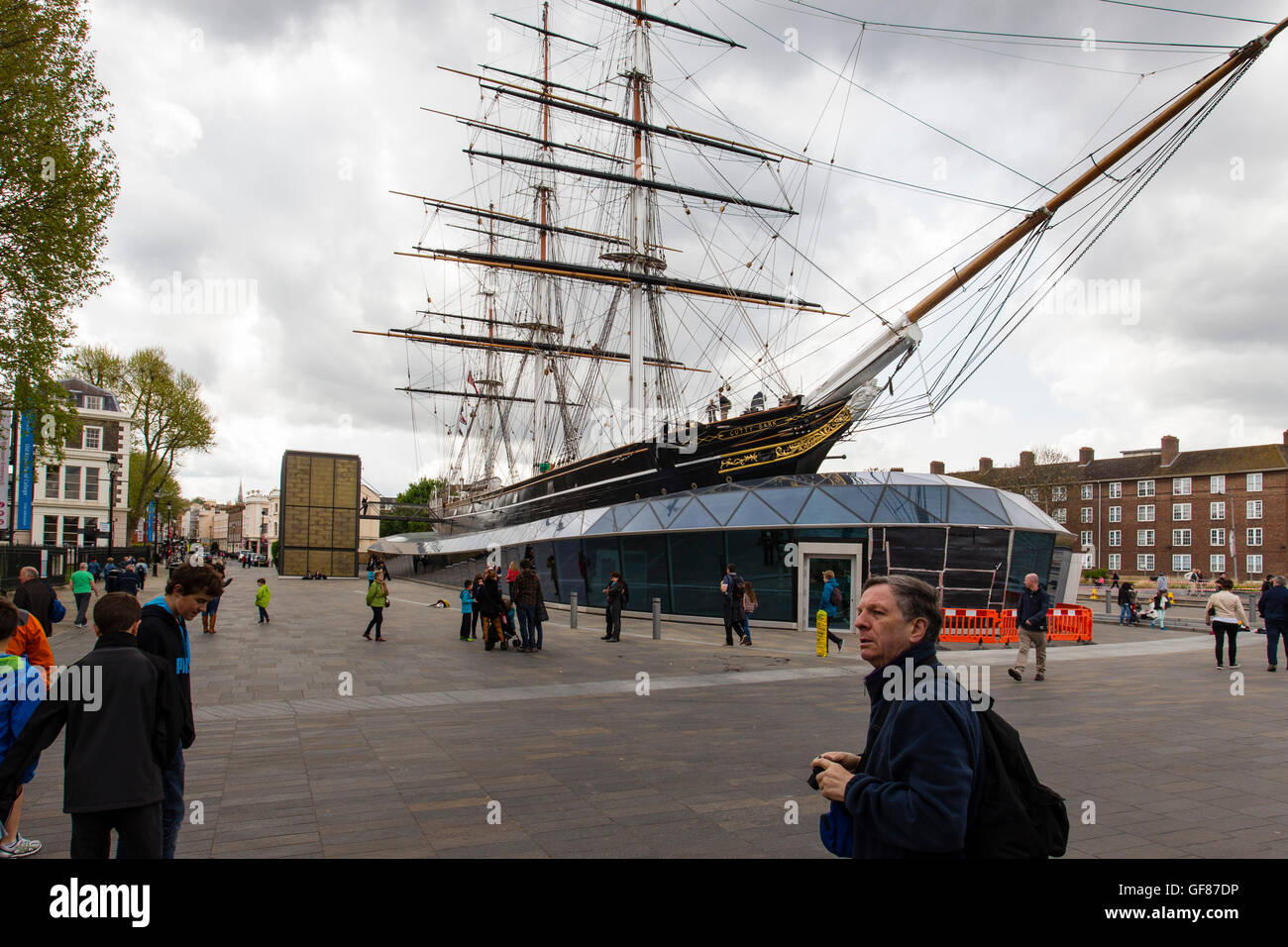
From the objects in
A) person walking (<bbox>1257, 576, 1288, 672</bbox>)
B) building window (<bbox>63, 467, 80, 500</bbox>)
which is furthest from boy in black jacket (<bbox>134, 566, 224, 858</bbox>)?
building window (<bbox>63, 467, 80, 500</bbox>)

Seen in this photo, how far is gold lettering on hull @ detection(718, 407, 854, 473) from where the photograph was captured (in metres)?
24.5

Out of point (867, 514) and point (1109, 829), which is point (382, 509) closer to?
point (867, 514)

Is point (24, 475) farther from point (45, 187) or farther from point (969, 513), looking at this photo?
point (969, 513)

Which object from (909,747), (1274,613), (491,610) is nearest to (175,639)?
(909,747)

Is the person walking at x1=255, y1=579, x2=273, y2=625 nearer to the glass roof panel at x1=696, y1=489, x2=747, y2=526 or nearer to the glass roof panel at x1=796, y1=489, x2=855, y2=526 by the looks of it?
the glass roof panel at x1=696, y1=489, x2=747, y2=526

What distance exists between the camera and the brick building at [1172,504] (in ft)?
187

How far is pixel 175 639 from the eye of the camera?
409 centimetres

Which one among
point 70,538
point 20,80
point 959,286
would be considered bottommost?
point 70,538

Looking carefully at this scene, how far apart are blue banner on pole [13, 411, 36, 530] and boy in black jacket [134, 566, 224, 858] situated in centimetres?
2727
